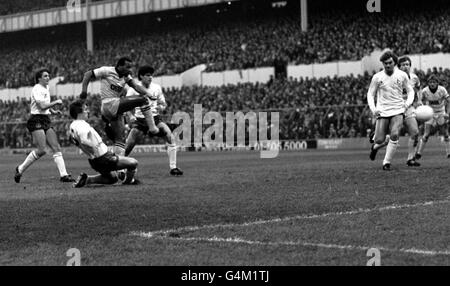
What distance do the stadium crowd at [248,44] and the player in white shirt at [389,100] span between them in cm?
2447

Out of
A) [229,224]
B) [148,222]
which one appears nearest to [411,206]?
[229,224]

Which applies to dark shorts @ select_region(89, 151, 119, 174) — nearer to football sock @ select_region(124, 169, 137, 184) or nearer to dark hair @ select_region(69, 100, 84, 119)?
football sock @ select_region(124, 169, 137, 184)

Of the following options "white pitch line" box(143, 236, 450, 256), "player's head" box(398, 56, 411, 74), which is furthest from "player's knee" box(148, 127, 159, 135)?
"white pitch line" box(143, 236, 450, 256)

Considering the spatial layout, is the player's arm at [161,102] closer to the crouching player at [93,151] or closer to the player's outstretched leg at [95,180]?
the crouching player at [93,151]

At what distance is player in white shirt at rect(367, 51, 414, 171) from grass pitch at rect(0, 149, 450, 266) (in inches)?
61.0

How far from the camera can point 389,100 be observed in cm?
1580

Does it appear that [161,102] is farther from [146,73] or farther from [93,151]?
[93,151]

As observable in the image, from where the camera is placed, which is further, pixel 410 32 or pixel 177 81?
pixel 177 81

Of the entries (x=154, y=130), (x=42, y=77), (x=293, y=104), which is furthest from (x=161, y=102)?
(x=293, y=104)

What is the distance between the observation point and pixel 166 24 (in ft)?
207

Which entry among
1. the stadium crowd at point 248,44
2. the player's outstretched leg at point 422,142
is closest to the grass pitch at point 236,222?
the player's outstretched leg at point 422,142

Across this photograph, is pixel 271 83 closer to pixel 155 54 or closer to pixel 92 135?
pixel 155 54

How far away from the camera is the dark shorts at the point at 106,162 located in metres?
13.6

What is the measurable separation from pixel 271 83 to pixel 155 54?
56.0ft
